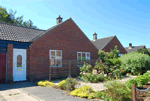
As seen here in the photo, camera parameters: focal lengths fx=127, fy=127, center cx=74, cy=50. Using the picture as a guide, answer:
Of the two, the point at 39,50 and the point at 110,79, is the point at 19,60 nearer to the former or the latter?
the point at 39,50

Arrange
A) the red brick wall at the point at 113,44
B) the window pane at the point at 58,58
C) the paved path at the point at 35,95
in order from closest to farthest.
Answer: the paved path at the point at 35,95 → the window pane at the point at 58,58 → the red brick wall at the point at 113,44

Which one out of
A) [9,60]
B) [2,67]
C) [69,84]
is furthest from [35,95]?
[2,67]

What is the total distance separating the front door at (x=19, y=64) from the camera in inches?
436

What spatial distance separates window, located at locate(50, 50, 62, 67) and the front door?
281 cm

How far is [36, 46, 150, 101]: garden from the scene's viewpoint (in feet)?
18.6

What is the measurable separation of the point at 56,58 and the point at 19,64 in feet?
12.4

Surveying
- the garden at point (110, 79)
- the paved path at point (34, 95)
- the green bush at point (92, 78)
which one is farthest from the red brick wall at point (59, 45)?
the paved path at point (34, 95)

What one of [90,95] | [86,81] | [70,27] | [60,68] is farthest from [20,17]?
[90,95]

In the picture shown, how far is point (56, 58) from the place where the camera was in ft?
44.8

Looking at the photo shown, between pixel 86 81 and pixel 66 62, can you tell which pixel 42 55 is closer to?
pixel 66 62

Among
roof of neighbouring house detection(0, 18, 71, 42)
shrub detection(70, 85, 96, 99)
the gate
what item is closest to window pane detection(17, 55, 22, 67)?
the gate

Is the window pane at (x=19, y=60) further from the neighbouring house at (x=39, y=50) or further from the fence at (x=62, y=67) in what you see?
the fence at (x=62, y=67)

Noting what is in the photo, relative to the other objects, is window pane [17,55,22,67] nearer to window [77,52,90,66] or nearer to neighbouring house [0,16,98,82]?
neighbouring house [0,16,98,82]

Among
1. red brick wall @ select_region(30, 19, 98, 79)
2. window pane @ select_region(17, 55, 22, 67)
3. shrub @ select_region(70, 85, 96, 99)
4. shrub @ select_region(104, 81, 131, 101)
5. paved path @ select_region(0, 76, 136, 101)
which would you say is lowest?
paved path @ select_region(0, 76, 136, 101)
